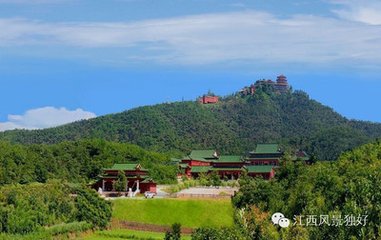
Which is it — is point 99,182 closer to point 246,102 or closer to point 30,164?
point 30,164

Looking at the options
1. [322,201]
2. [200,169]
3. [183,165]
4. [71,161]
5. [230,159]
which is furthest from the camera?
[183,165]

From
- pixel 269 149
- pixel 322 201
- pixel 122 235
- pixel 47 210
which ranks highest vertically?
pixel 269 149

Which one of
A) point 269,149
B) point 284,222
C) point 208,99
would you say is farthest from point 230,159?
point 208,99

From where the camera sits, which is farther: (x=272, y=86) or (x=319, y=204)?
(x=272, y=86)

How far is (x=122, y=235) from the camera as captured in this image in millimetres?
35375

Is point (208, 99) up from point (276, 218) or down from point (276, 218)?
up

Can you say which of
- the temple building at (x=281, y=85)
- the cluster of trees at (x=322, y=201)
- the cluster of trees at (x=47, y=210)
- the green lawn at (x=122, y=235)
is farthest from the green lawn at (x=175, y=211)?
the temple building at (x=281, y=85)

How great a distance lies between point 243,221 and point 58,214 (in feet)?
53.6

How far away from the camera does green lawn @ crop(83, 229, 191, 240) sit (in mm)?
34625

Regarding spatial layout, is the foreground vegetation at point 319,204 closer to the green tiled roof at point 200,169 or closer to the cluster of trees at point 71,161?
the cluster of trees at point 71,161

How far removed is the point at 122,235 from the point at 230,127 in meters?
75.8

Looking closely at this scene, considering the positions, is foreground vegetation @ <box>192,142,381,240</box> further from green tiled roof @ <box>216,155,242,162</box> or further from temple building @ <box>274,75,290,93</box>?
temple building @ <box>274,75,290,93</box>

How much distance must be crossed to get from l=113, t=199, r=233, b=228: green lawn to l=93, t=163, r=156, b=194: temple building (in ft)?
24.7

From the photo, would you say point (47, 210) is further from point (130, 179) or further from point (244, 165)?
point (244, 165)
